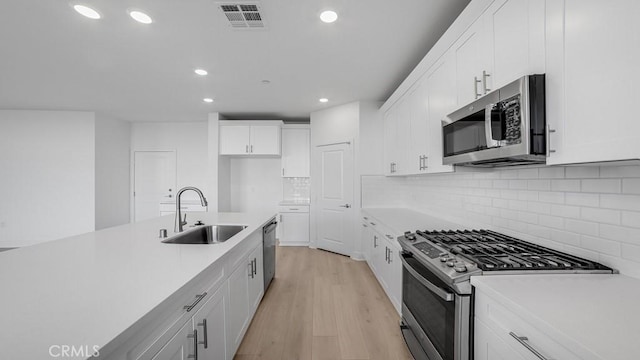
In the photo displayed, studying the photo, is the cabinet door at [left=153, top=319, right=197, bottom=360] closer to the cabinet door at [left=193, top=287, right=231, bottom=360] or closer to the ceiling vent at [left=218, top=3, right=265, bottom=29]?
the cabinet door at [left=193, top=287, right=231, bottom=360]

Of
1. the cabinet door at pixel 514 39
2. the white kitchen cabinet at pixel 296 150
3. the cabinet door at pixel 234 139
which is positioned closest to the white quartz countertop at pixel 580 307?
the cabinet door at pixel 514 39

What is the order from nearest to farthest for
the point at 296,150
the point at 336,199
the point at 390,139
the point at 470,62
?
the point at 470,62 → the point at 390,139 → the point at 336,199 → the point at 296,150

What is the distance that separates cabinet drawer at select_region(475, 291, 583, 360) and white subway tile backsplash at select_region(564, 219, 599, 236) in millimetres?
673

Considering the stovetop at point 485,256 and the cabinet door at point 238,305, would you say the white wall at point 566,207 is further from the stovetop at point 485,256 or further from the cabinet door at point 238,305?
the cabinet door at point 238,305

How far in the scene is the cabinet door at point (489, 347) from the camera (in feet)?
3.04

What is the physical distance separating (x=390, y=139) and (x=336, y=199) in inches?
57.3

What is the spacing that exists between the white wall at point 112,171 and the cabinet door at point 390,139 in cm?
560

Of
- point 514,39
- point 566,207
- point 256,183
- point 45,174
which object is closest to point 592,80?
point 514,39

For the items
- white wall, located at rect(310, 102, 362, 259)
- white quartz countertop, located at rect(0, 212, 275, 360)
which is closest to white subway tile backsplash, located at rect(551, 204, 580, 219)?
white quartz countertop, located at rect(0, 212, 275, 360)

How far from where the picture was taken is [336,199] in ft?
14.7

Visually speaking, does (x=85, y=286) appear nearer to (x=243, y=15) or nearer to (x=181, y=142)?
(x=243, y=15)

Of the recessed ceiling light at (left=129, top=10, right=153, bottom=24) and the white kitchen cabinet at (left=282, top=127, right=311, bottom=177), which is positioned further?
the white kitchen cabinet at (left=282, top=127, right=311, bottom=177)

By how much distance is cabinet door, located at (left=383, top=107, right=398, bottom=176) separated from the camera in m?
3.40

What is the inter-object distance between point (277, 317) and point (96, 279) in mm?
1696
